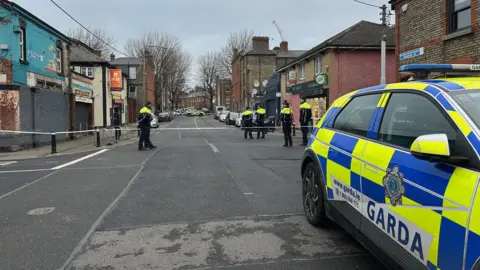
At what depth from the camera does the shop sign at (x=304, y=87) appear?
2691 centimetres

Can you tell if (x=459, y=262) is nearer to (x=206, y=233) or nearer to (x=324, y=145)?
(x=324, y=145)

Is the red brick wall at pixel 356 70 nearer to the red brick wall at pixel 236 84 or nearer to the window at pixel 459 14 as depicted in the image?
the window at pixel 459 14

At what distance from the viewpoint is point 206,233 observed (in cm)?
483

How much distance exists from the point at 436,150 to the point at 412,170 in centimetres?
40

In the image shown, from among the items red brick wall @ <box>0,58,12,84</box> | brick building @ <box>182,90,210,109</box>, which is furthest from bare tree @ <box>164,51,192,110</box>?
brick building @ <box>182,90,210,109</box>

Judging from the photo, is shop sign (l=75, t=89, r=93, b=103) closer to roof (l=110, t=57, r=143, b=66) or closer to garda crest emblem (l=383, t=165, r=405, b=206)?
garda crest emblem (l=383, t=165, r=405, b=206)

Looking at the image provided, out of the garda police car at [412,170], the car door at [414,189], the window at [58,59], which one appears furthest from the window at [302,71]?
the car door at [414,189]

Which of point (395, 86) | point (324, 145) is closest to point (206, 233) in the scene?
point (324, 145)

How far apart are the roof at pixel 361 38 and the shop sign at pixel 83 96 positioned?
48.8ft

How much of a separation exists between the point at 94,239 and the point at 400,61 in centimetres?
1289

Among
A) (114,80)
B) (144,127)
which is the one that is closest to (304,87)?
(114,80)

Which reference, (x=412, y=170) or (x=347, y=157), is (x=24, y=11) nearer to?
(x=347, y=157)

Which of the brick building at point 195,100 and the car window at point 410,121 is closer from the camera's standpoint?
the car window at point 410,121

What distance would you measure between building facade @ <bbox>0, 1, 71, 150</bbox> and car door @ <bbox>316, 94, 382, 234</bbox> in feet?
49.1
